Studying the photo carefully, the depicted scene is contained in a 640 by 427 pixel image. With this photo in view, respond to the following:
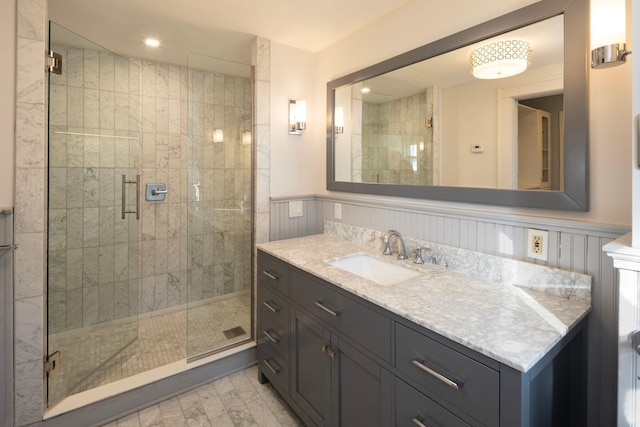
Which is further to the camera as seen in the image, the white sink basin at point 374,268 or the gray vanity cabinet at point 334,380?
the white sink basin at point 374,268

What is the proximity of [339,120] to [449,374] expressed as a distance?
6.06 feet

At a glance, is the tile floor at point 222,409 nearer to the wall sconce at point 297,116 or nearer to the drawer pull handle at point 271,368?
the drawer pull handle at point 271,368

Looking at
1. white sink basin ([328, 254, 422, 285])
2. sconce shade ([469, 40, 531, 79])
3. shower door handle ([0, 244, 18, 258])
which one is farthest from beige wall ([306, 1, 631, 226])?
shower door handle ([0, 244, 18, 258])

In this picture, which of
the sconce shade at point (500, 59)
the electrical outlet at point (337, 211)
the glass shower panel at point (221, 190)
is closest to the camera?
the sconce shade at point (500, 59)

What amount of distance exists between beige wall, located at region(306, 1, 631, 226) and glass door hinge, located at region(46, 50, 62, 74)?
1723mm

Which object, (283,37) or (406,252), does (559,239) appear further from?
(283,37)

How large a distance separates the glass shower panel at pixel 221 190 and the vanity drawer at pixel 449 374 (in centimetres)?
155

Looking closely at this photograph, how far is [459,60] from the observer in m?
1.61

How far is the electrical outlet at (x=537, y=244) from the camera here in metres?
1.32

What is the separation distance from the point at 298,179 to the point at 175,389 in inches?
65.1

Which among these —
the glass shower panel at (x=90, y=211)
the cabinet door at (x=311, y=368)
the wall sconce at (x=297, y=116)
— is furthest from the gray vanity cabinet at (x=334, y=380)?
the wall sconce at (x=297, y=116)

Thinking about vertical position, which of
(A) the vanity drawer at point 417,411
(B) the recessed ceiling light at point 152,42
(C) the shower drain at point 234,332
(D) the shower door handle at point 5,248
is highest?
(B) the recessed ceiling light at point 152,42

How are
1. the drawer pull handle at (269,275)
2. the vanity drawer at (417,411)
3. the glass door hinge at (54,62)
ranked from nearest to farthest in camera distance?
the vanity drawer at (417,411) < the glass door hinge at (54,62) < the drawer pull handle at (269,275)

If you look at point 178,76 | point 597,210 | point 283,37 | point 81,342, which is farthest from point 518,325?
point 178,76
